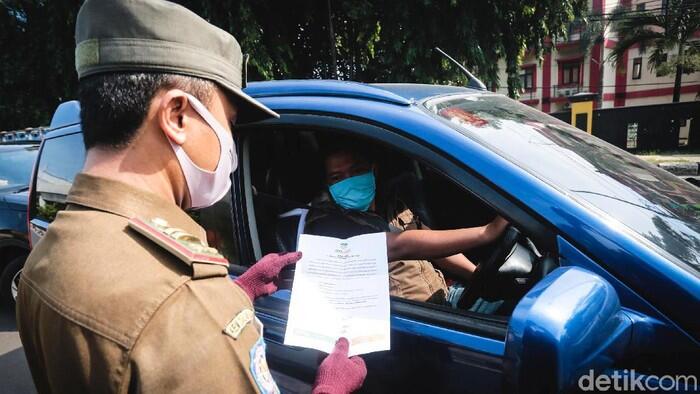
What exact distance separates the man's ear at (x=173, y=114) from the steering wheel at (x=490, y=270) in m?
1.18

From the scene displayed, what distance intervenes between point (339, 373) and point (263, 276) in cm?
49

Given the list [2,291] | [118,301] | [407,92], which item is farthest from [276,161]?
[2,291]

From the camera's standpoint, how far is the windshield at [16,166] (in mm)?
4723

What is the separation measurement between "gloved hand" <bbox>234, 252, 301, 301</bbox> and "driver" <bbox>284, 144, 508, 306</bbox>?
0.30m

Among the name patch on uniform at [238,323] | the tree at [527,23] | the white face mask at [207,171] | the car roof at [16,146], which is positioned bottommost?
the car roof at [16,146]

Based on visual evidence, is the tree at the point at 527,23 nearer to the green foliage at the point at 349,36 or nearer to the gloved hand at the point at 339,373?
the green foliage at the point at 349,36

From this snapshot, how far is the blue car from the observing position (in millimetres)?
901

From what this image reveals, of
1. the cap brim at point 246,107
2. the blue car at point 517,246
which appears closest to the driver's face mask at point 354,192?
the blue car at point 517,246

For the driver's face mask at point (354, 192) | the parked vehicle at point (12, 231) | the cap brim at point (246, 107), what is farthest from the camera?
the parked vehicle at point (12, 231)

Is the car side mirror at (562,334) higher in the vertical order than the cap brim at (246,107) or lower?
lower

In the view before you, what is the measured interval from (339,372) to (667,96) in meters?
34.9

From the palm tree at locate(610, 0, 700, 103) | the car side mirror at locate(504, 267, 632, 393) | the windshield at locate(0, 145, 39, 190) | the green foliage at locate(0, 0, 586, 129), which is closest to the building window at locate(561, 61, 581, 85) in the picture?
the palm tree at locate(610, 0, 700, 103)

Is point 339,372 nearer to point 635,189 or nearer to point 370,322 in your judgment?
point 370,322

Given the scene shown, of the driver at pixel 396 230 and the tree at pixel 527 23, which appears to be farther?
the tree at pixel 527 23
